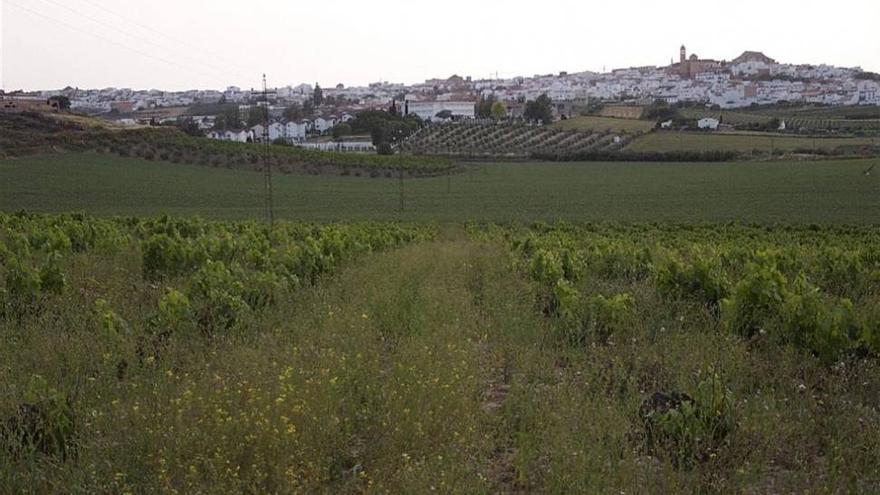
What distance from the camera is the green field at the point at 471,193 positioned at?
1864 inches

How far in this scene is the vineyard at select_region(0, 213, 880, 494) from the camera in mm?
5121

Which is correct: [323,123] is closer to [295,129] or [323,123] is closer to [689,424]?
[295,129]

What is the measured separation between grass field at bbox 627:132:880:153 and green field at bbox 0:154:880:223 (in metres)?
10.0

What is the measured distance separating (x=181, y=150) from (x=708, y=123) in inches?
2989

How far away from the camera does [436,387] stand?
20.6 ft

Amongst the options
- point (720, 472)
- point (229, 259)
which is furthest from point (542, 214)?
point (720, 472)

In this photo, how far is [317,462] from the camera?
518 cm

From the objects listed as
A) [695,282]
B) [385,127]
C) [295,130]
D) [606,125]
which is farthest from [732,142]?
[695,282]

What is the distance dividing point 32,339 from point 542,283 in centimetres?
719

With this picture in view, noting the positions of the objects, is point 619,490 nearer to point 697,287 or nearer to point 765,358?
point 765,358

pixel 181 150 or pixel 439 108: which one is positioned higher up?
pixel 439 108

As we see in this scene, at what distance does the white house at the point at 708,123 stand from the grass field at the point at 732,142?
11014 mm

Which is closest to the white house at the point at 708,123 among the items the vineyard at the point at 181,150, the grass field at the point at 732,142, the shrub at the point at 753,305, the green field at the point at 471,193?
the grass field at the point at 732,142

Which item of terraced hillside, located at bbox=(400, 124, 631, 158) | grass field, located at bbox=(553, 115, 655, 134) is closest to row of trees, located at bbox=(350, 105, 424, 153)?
terraced hillside, located at bbox=(400, 124, 631, 158)
